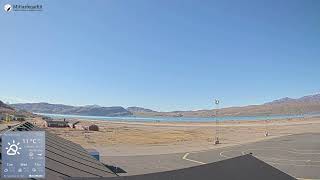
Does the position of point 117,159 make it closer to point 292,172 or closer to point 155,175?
point 292,172

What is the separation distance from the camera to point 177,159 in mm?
61844

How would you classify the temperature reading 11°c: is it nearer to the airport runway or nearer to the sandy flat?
the airport runway
